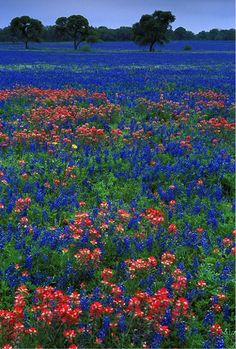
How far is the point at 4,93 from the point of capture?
51.1ft

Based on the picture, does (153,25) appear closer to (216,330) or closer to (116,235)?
(116,235)

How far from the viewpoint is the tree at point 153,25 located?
63094 mm

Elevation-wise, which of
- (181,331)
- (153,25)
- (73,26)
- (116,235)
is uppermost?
(73,26)

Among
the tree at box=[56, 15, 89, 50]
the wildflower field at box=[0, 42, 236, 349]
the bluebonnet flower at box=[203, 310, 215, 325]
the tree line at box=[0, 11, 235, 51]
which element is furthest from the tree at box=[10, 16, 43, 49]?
the bluebonnet flower at box=[203, 310, 215, 325]

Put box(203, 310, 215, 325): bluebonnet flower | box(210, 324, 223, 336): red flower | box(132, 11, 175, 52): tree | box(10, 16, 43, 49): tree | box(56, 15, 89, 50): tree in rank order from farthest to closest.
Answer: box(10, 16, 43, 49): tree < box(56, 15, 89, 50): tree < box(132, 11, 175, 52): tree < box(203, 310, 215, 325): bluebonnet flower < box(210, 324, 223, 336): red flower

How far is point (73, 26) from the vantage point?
71000 millimetres

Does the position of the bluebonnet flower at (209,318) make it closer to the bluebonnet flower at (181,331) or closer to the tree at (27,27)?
the bluebonnet flower at (181,331)

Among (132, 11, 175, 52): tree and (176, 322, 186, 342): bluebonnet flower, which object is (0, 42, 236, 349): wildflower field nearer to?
(176, 322, 186, 342): bluebonnet flower

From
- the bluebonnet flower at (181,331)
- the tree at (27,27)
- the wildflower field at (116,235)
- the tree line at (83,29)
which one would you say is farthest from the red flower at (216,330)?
the tree at (27,27)

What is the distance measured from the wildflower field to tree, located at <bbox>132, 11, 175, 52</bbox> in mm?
54093

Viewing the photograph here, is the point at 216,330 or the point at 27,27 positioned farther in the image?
the point at 27,27

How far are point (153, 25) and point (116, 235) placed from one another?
198ft

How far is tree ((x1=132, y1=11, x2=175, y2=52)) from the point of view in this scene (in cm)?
6309

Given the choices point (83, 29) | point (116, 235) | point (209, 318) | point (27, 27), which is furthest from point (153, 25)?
point (209, 318)
